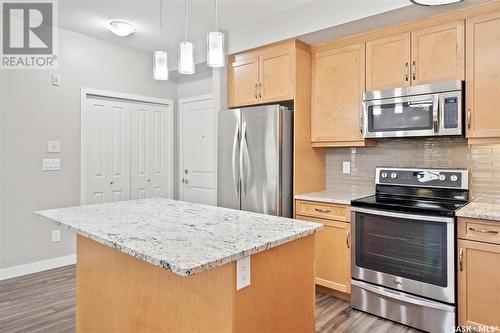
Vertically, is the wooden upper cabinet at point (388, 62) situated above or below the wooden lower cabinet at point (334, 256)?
above

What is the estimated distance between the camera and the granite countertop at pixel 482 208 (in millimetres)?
2113

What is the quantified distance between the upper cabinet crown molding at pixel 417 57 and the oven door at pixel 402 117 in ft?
0.50

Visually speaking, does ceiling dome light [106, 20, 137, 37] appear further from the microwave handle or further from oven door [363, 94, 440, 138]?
the microwave handle

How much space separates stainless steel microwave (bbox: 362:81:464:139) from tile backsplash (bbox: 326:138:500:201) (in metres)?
0.31

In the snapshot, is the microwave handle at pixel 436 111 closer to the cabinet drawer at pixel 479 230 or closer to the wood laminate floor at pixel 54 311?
the cabinet drawer at pixel 479 230

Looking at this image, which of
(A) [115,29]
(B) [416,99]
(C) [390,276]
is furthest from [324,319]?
(A) [115,29]

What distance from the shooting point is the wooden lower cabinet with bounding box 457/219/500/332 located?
2135 millimetres

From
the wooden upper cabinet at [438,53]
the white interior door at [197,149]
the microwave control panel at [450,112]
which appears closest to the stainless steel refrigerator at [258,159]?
the white interior door at [197,149]

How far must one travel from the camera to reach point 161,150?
15.5 ft

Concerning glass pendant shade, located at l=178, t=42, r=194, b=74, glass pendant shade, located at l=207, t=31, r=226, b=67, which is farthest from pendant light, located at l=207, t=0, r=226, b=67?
glass pendant shade, located at l=178, t=42, r=194, b=74

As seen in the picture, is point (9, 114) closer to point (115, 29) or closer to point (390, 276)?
point (115, 29)

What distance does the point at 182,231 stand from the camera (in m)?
1.62

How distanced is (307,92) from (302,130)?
0.39m

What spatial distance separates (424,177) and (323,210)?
0.88 meters
